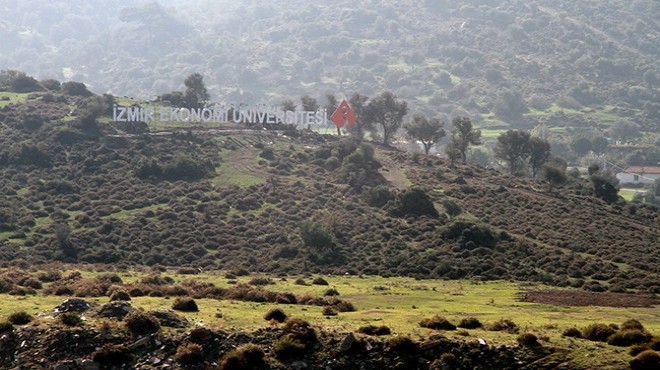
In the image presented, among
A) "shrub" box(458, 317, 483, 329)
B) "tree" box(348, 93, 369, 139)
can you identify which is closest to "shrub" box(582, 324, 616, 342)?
"shrub" box(458, 317, 483, 329)

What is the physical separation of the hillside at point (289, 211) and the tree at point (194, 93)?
15.2m

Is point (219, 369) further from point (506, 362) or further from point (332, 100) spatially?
point (332, 100)

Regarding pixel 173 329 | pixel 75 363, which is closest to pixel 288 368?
pixel 173 329

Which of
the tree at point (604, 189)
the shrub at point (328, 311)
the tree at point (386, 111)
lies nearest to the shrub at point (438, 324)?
the shrub at point (328, 311)

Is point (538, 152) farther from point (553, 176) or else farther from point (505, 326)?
point (505, 326)

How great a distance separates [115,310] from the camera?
48.9m

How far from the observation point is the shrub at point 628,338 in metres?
46.2

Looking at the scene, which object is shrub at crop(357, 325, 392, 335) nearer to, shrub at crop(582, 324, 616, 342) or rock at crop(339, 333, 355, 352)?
rock at crop(339, 333, 355, 352)

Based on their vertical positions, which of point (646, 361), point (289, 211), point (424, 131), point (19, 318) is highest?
point (424, 131)

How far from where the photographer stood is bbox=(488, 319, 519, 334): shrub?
4959 centimetres

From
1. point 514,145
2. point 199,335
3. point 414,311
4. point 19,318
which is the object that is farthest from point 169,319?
point 514,145

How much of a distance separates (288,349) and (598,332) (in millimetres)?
15289

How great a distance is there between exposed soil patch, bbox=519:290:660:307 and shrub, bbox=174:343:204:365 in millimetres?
31696

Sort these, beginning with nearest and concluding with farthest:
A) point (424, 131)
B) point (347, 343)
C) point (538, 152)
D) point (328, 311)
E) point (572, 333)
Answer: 1. point (347, 343)
2. point (572, 333)
3. point (328, 311)
4. point (538, 152)
5. point (424, 131)
